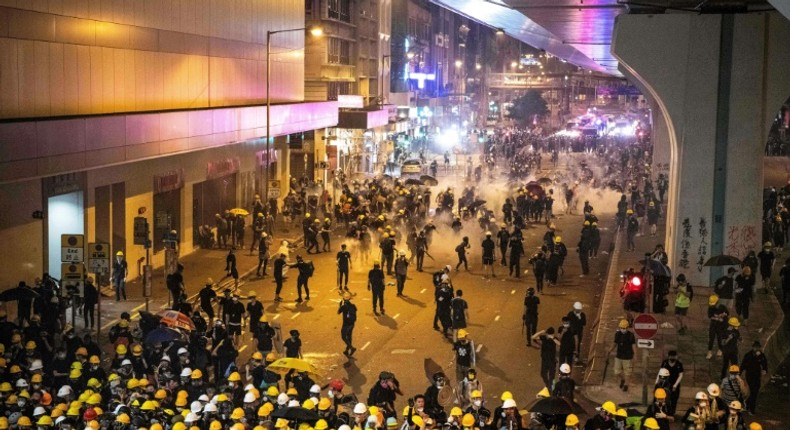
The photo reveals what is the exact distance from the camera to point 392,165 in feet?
235

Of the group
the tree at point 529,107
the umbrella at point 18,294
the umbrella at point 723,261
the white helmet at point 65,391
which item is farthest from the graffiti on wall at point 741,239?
the tree at point 529,107

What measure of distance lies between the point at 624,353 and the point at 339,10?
169 feet

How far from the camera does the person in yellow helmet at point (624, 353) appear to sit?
19453mm

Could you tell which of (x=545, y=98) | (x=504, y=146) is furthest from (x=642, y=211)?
(x=545, y=98)

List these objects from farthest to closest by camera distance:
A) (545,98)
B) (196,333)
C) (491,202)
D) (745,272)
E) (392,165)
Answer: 1. (545,98)
2. (392,165)
3. (491,202)
4. (745,272)
5. (196,333)

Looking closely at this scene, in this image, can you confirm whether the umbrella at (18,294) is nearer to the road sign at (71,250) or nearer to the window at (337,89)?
the road sign at (71,250)

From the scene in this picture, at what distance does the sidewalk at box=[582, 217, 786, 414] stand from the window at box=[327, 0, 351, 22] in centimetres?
3861

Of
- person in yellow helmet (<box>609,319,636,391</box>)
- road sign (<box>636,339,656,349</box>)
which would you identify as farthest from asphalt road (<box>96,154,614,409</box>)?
road sign (<box>636,339,656,349</box>)

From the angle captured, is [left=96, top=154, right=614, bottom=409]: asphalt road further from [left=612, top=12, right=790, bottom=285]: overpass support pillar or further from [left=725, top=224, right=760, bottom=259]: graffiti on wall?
[left=725, top=224, right=760, bottom=259]: graffiti on wall

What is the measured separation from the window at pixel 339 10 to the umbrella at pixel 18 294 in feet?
146

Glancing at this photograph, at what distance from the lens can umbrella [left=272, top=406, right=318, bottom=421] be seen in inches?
535

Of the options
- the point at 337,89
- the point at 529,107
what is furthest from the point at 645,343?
the point at 529,107

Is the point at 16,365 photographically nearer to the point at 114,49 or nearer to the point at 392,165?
the point at 114,49

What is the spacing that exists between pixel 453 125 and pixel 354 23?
171ft
